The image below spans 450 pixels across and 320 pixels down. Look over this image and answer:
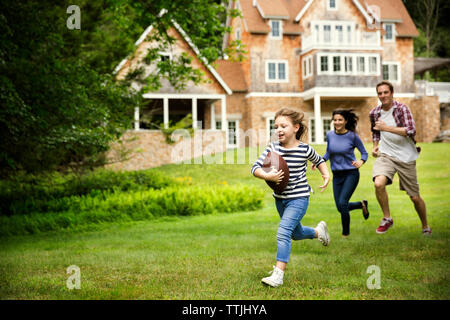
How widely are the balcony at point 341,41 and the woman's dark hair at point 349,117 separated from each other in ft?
56.1

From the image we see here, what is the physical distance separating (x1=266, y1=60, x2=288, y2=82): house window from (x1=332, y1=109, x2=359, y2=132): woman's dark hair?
15571 millimetres

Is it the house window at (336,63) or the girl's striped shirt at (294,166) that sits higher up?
the house window at (336,63)

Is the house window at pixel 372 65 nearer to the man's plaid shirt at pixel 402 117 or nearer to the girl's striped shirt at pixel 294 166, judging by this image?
the man's plaid shirt at pixel 402 117

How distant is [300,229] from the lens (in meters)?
4.75

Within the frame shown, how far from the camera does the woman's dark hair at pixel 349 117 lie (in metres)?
6.45

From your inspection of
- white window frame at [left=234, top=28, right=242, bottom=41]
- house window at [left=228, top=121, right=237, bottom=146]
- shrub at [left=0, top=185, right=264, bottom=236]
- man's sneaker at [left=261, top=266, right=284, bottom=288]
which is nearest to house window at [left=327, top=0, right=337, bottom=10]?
white window frame at [left=234, top=28, right=242, bottom=41]

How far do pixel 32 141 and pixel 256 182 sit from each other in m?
7.50

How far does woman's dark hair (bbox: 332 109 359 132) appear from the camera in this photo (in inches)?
254

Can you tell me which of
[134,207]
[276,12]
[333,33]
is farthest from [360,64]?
[134,207]

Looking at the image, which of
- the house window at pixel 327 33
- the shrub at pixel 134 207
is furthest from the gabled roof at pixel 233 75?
the shrub at pixel 134 207

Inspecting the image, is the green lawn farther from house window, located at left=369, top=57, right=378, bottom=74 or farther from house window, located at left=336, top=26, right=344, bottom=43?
house window, located at left=336, top=26, right=344, bottom=43

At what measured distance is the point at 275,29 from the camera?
867 inches
